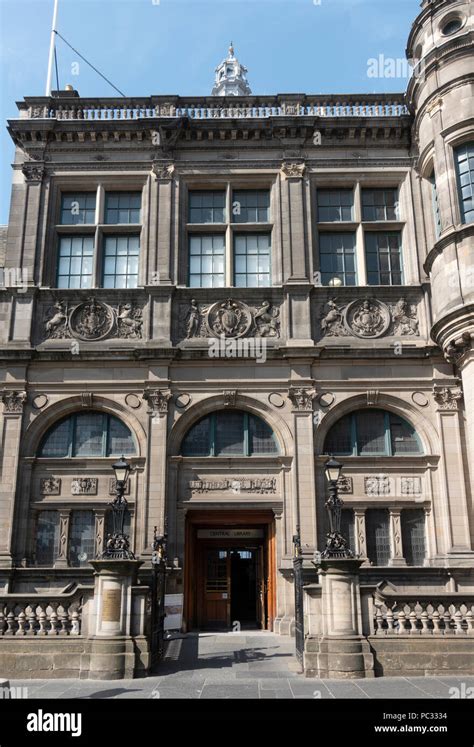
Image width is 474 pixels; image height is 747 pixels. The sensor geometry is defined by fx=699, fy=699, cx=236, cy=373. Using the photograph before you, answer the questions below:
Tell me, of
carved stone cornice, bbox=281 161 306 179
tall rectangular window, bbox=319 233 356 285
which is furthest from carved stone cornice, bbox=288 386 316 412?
carved stone cornice, bbox=281 161 306 179

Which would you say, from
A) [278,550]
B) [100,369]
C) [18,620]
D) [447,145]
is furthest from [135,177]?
[18,620]

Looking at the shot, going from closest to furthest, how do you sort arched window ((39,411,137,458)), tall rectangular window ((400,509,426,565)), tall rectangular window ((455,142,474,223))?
tall rectangular window ((455,142,474,223))
tall rectangular window ((400,509,426,565))
arched window ((39,411,137,458))

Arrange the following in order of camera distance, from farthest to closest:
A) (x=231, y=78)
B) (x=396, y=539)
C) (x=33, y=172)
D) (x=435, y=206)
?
(x=231, y=78), (x=33, y=172), (x=435, y=206), (x=396, y=539)

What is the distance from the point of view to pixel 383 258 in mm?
22578

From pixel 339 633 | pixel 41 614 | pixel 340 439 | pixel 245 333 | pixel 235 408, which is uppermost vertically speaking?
pixel 245 333

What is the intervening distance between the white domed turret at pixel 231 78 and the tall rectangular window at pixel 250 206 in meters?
41.6

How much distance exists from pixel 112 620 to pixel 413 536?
9.98 metres

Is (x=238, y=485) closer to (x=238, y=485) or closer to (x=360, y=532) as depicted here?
(x=238, y=485)

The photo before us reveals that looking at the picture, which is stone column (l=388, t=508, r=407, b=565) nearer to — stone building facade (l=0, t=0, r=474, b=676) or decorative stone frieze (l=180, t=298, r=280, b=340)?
stone building facade (l=0, t=0, r=474, b=676)

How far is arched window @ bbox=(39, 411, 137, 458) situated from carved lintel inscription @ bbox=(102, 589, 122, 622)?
7500mm

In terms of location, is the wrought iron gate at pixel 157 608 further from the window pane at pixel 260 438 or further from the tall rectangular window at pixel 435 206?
the tall rectangular window at pixel 435 206

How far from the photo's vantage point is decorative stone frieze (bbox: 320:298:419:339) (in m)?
21.4

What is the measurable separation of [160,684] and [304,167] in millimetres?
16424

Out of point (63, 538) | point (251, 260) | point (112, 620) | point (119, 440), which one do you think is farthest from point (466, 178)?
point (63, 538)
